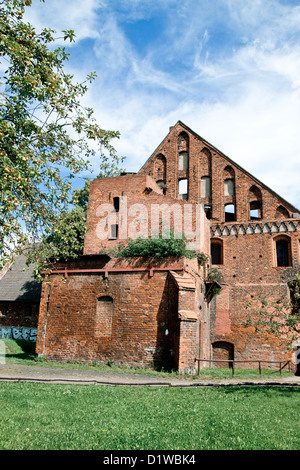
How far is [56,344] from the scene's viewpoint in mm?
16391

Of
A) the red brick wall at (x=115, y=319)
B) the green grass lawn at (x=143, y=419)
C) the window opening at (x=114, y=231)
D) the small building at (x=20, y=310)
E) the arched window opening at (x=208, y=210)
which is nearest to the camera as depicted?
the green grass lawn at (x=143, y=419)

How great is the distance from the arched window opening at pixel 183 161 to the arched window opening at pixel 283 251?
312 inches

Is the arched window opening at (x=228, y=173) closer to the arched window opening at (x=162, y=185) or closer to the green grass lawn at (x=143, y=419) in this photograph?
the arched window opening at (x=162, y=185)

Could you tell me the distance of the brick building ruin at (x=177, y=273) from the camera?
49.6 feet

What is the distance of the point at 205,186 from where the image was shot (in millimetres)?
23906

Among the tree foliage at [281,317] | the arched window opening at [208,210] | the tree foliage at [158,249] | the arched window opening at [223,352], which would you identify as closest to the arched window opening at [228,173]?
the arched window opening at [208,210]

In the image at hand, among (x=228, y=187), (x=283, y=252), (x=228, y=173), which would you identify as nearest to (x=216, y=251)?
(x=283, y=252)

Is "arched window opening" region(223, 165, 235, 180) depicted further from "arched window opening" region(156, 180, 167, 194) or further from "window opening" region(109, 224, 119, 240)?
"window opening" region(109, 224, 119, 240)

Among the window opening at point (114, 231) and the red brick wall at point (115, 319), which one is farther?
the window opening at point (114, 231)

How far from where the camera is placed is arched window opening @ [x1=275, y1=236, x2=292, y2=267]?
21156mm

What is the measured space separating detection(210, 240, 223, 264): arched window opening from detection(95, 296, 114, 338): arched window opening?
8814mm

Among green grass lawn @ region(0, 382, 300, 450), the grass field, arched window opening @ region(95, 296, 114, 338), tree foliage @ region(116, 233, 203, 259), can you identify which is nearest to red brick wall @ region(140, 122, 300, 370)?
tree foliage @ region(116, 233, 203, 259)

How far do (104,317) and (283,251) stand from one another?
11611 millimetres
